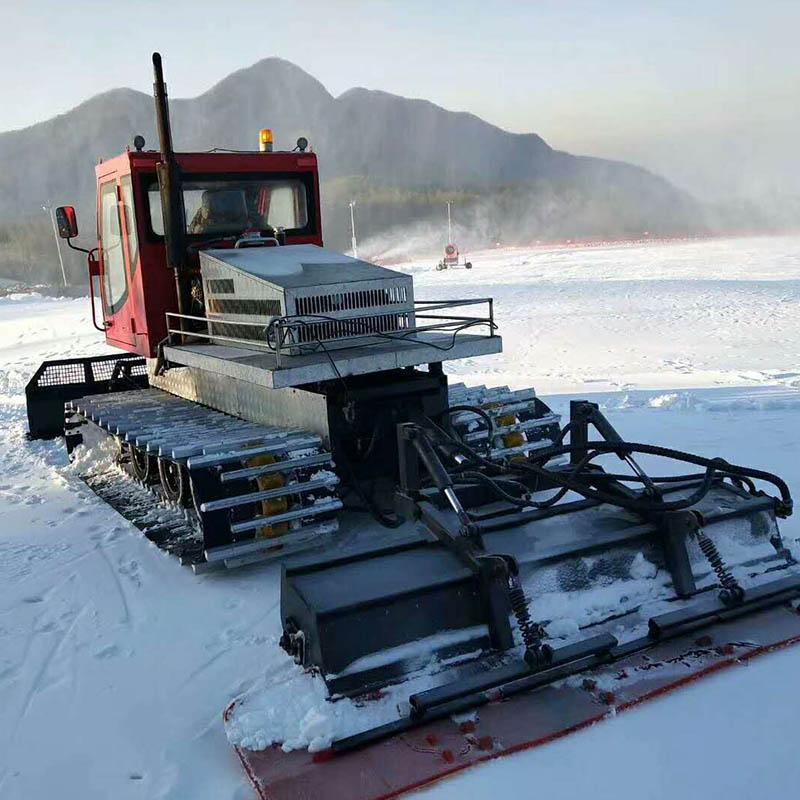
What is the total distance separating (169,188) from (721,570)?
15.0 feet

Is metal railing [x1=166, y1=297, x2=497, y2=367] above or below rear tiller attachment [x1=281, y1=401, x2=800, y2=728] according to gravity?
above

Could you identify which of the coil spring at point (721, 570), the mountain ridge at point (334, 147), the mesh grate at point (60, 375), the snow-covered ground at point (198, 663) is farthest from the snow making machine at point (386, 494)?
the mountain ridge at point (334, 147)

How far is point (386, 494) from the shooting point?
5742mm

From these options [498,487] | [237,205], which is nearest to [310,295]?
[498,487]

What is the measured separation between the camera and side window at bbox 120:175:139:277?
22.7 ft

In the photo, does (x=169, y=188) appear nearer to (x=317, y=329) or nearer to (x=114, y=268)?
(x=114, y=268)

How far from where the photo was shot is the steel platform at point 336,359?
16.6 ft

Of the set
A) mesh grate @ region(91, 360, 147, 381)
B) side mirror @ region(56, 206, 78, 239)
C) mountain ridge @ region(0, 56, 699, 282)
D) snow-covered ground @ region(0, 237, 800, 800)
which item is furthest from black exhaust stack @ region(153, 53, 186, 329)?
mountain ridge @ region(0, 56, 699, 282)

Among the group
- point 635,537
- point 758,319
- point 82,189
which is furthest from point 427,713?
point 82,189

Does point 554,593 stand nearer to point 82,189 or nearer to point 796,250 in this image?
point 796,250

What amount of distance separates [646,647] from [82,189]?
9475cm

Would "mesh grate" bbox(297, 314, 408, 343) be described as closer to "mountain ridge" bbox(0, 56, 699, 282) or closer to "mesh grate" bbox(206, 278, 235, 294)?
"mesh grate" bbox(206, 278, 235, 294)

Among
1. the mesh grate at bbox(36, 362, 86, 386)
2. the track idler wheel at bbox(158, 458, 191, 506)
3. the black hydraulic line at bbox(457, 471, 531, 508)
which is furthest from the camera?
the mesh grate at bbox(36, 362, 86, 386)

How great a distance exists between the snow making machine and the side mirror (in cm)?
4
